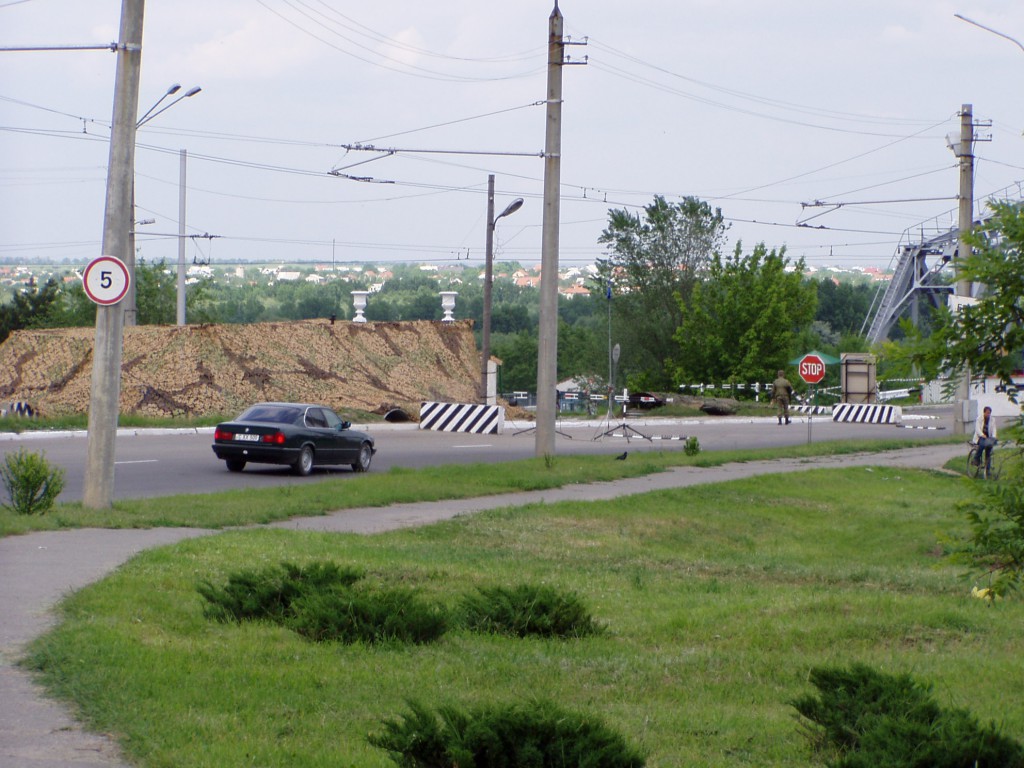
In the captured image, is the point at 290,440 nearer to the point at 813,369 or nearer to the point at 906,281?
the point at 813,369

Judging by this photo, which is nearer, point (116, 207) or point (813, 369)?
point (116, 207)

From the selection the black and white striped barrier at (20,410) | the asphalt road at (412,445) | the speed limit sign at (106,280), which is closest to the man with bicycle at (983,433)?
the asphalt road at (412,445)

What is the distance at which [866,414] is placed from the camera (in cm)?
4966

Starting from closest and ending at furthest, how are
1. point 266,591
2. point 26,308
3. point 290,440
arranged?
1. point 266,591
2. point 290,440
3. point 26,308

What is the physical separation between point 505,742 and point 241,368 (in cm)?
3557

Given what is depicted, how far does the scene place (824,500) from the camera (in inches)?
888

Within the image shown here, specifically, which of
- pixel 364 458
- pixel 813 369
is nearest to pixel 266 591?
pixel 364 458

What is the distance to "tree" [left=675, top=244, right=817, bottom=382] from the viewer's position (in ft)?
218

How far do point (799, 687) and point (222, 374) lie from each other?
33085 mm

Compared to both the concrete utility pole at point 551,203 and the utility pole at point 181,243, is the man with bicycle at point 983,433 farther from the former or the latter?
the utility pole at point 181,243

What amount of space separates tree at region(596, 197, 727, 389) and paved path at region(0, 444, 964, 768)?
5252cm

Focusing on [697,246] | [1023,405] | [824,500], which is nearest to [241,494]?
[824,500]

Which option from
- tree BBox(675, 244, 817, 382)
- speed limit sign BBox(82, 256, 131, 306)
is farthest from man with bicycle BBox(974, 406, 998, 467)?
tree BBox(675, 244, 817, 382)

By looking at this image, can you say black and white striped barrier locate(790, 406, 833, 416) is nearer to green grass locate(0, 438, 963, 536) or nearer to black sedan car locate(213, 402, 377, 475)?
green grass locate(0, 438, 963, 536)
